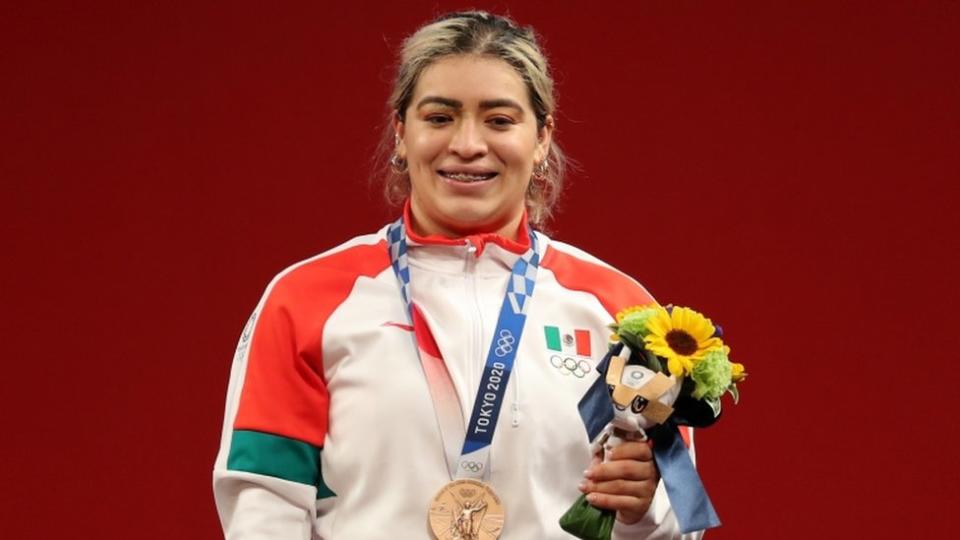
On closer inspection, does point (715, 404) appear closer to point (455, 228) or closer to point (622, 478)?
point (622, 478)

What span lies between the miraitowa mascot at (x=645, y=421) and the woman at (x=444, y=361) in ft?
0.10

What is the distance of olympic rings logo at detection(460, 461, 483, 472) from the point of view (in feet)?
7.75

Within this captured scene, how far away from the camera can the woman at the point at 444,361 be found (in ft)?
7.77

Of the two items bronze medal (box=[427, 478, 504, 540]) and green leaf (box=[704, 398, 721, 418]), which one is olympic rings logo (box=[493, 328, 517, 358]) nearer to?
bronze medal (box=[427, 478, 504, 540])

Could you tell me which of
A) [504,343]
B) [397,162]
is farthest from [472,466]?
[397,162]

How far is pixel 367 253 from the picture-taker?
2.56 metres

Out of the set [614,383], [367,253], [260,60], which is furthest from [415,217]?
[260,60]

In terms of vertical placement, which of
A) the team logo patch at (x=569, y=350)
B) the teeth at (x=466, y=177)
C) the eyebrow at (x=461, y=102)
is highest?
the eyebrow at (x=461, y=102)

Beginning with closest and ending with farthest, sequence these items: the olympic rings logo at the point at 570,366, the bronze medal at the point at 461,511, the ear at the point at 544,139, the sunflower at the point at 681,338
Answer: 1. the sunflower at the point at 681,338
2. the bronze medal at the point at 461,511
3. the olympic rings logo at the point at 570,366
4. the ear at the point at 544,139

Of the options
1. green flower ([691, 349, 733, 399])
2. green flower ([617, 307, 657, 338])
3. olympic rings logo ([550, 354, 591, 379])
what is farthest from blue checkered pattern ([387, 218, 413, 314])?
green flower ([691, 349, 733, 399])

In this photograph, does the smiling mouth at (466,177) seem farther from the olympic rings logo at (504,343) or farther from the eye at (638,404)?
the eye at (638,404)

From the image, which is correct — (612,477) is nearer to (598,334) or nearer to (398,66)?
(598,334)

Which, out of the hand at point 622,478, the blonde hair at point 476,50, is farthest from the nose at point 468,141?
the hand at point 622,478

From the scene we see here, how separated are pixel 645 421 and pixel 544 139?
0.52 metres
